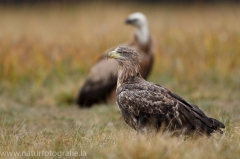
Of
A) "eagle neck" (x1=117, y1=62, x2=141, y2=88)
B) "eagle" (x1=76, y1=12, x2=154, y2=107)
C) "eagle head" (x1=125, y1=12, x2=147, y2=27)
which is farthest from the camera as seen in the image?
"eagle head" (x1=125, y1=12, x2=147, y2=27)

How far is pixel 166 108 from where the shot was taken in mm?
5168

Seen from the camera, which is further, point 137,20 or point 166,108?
point 137,20

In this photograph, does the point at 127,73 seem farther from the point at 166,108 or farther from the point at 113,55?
the point at 166,108

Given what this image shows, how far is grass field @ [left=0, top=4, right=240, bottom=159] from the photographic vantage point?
4.54m

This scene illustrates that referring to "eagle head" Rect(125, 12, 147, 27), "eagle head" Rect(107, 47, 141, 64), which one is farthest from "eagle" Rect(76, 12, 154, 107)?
"eagle head" Rect(107, 47, 141, 64)

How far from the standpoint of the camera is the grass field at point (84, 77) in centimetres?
454

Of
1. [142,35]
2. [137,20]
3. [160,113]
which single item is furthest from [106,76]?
[160,113]

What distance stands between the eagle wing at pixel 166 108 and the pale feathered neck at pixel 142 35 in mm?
4058

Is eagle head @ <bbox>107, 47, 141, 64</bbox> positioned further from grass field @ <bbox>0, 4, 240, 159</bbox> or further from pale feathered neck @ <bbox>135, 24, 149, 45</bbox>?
pale feathered neck @ <bbox>135, 24, 149, 45</bbox>

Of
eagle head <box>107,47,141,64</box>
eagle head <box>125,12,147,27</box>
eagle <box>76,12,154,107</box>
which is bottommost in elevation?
eagle <box>76,12,154,107</box>

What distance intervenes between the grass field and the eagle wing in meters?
0.23

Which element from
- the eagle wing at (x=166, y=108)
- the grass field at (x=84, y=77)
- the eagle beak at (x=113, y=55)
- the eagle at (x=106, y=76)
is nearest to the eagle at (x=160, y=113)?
the eagle wing at (x=166, y=108)

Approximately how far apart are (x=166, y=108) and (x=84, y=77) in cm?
554

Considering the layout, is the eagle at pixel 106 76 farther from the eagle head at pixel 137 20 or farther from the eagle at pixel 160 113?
the eagle at pixel 160 113
